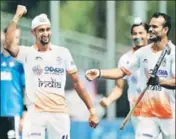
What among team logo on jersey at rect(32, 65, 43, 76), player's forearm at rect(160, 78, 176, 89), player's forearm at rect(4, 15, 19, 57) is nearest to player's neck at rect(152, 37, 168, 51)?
player's forearm at rect(160, 78, 176, 89)

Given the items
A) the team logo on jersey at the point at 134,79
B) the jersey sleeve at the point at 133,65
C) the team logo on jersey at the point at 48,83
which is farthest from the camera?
the team logo on jersey at the point at 134,79

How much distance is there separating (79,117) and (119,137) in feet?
8.79

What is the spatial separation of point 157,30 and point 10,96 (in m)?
2.94

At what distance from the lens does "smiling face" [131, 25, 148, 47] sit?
15422 millimetres

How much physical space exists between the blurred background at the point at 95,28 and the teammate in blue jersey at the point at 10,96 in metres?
4.78

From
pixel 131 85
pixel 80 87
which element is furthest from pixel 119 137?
pixel 80 87

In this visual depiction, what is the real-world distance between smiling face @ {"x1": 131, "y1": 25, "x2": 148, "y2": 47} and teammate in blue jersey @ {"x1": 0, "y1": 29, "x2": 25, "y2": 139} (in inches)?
64.5

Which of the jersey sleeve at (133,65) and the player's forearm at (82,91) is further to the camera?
the jersey sleeve at (133,65)

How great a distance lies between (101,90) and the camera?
68.9 ft

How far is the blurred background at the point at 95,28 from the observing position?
20750 mm

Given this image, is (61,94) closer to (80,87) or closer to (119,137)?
(80,87)

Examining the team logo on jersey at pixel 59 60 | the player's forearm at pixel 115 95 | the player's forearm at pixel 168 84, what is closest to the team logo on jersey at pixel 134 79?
the player's forearm at pixel 115 95

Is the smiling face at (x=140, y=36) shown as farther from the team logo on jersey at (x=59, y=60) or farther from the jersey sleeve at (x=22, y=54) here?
the jersey sleeve at (x=22, y=54)

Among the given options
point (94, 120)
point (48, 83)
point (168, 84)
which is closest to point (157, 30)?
point (168, 84)
